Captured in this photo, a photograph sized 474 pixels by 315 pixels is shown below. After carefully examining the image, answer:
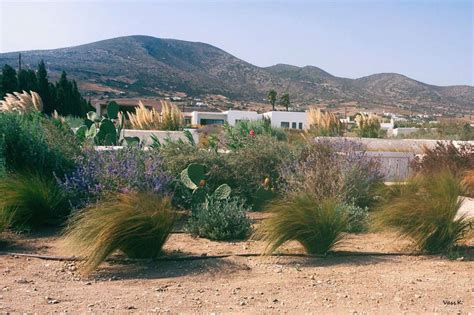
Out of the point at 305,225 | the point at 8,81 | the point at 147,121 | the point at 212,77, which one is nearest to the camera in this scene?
the point at 305,225

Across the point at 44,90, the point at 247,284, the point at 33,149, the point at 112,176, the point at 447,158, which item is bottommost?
the point at 247,284

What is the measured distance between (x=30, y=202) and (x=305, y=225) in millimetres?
4172

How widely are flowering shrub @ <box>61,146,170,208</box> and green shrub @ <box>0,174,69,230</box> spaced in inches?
9.7

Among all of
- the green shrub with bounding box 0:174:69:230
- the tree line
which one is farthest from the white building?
the green shrub with bounding box 0:174:69:230

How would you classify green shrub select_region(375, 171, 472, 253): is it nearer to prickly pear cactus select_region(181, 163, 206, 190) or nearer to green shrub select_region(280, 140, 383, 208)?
green shrub select_region(280, 140, 383, 208)

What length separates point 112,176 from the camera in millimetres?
8758

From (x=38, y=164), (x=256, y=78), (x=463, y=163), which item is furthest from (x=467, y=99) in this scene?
(x=38, y=164)

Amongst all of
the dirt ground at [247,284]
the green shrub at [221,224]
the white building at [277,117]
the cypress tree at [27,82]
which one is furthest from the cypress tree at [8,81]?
the dirt ground at [247,284]

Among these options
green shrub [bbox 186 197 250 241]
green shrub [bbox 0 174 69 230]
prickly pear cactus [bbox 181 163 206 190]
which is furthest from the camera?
prickly pear cactus [bbox 181 163 206 190]

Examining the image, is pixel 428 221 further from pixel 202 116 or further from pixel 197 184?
pixel 202 116

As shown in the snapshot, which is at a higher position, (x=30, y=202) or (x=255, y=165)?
(x=255, y=165)

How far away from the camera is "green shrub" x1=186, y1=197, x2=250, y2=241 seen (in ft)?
27.4

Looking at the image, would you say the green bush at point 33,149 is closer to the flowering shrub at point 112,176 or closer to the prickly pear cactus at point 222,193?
the flowering shrub at point 112,176

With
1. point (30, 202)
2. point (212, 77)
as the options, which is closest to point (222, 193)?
point (30, 202)
